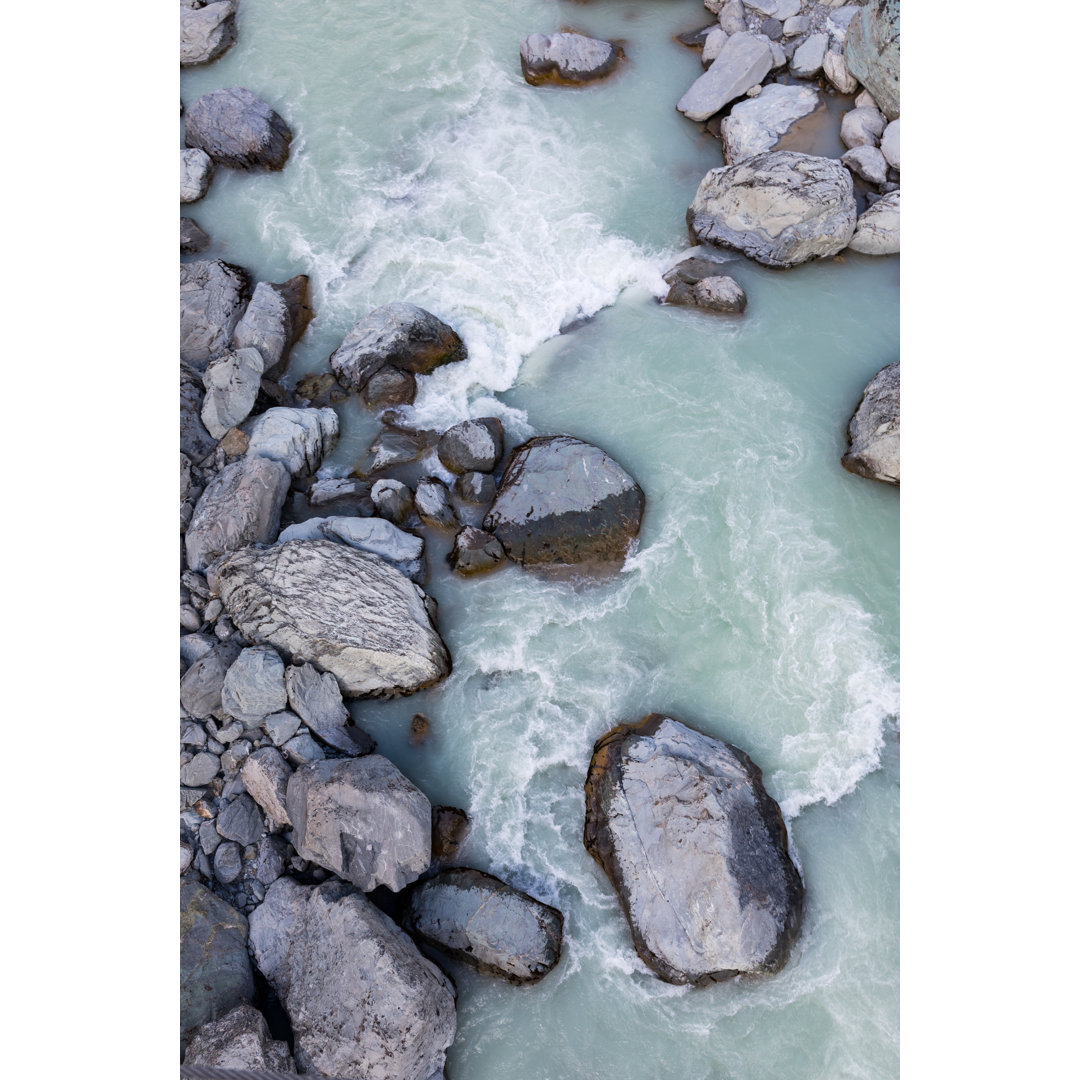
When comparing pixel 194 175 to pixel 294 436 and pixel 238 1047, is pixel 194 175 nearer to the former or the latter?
pixel 294 436

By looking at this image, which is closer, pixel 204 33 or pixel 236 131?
pixel 236 131

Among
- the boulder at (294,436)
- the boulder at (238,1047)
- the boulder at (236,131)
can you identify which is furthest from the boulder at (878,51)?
the boulder at (238,1047)

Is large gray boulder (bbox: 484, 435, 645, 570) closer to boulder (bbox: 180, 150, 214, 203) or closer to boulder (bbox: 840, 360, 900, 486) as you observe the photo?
boulder (bbox: 840, 360, 900, 486)

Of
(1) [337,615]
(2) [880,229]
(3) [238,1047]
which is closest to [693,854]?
(3) [238,1047]

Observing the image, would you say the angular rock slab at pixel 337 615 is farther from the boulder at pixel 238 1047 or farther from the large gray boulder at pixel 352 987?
the boulder at pixel 238 1047

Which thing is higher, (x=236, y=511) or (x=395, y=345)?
(x=395, y=345)
